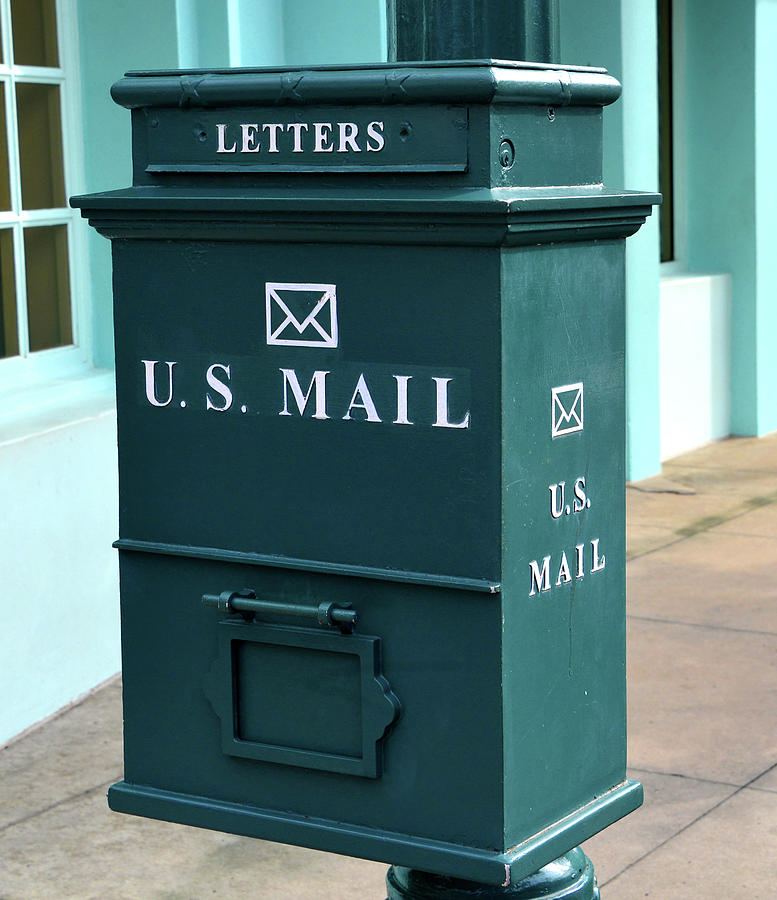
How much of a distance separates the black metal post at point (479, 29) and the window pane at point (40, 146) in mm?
3484

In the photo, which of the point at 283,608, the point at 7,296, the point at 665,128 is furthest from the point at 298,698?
the point at 665,128

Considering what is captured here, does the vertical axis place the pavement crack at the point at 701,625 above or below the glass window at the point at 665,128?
below

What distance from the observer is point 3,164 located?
521cm

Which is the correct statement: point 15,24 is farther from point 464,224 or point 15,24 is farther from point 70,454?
point 464,224

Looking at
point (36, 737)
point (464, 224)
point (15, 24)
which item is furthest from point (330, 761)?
point (15, 24)

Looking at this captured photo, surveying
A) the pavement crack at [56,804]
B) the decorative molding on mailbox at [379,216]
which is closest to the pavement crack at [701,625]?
the pavement crack at [56,804]

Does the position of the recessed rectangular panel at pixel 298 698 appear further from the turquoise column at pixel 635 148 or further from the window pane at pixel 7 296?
the turquoise column at pixel 635 148

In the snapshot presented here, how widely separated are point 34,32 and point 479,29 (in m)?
3.69

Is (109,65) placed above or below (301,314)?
above

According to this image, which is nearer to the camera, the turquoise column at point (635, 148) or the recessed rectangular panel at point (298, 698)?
the recessed rectangular panel at point (298, 698)

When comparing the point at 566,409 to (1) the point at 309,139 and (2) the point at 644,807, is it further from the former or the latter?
(2) the point at 644,807

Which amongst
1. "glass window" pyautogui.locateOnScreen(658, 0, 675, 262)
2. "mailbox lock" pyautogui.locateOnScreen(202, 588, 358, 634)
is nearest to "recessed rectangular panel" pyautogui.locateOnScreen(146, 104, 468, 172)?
"mailbox lock" pyautogui.locateOnScreen(202, 588, 358, 634)

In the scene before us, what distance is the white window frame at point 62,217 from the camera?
5215 mm

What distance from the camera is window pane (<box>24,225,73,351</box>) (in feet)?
17.6
